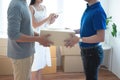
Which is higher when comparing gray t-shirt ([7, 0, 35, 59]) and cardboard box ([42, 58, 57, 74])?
gray t-shirt ([7, 0, 35, 59])

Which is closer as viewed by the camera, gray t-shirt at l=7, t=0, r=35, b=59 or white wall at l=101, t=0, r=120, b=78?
gray t-shirt at l=7, t=0, r=35, b=59

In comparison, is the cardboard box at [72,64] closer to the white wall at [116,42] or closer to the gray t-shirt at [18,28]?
the white wall at [116,42]

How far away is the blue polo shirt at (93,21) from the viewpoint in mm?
1774

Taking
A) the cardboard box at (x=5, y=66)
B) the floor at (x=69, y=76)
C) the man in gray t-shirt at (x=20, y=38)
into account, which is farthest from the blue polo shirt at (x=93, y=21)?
the cardboard box at (x=5, y=66)

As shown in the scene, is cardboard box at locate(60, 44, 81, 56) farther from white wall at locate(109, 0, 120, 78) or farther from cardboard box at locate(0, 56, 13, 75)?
cardboard box at locate(0, 56, 13, 75)

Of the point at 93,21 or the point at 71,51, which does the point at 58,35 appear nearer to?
the point at 93,21

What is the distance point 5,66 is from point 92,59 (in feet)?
7.07

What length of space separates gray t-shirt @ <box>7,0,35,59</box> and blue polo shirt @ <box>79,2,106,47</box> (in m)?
0.51

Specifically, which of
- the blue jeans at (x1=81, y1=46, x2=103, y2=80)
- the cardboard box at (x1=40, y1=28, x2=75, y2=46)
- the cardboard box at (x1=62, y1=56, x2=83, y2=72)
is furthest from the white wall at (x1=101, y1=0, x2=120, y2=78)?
the cardboard box at (x1=40, y1=28, x2=75, y2=46)

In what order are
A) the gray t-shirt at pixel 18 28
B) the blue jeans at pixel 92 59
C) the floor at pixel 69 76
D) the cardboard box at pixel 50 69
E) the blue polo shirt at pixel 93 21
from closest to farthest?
the gray t-shirt at pixel 18 28
the blue polo shirt at pixel 93 21
the blue jeans at pixel 92 59
the floor at pixel 69 76
the cardboard box at pixel 50 69

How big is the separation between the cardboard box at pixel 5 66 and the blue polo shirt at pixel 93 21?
6.64 feet

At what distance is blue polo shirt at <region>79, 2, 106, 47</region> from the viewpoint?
1774 millimetres

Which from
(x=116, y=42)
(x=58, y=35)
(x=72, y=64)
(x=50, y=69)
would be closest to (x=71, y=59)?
(x=72, y=64)

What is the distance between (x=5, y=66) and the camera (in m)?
3.61
